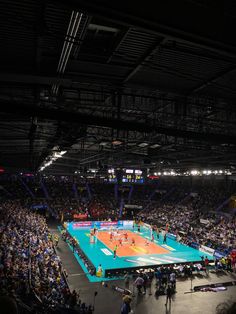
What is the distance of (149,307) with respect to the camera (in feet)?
51.2

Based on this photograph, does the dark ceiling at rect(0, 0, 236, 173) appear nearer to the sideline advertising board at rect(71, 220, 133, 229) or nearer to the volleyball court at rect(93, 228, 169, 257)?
the volleyball court at rect(93, 228, 169, 257)

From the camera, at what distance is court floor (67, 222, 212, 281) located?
2466cm

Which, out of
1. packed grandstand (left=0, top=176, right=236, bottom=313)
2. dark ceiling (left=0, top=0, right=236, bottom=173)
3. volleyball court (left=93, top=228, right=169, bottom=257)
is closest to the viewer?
dark ceiling (left=0, top=0, right=236, bottom=173)

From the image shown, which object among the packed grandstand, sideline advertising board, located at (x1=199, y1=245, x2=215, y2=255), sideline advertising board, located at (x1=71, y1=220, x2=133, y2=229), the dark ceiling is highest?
the dark ceiling

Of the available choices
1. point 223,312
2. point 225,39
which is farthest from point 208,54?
point 223,312

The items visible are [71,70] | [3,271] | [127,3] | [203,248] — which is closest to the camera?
[127,3]

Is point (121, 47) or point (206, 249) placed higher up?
point (121, 47)

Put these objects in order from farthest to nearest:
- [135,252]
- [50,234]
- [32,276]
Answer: [50,234] → [135,252] → [32,276]

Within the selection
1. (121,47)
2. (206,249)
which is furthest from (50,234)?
(121,47)

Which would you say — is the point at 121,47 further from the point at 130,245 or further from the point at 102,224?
the point at 102,224

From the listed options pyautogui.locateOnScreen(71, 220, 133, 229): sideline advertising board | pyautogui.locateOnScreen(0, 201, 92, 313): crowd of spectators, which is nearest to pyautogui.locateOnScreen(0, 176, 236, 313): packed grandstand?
pyautogui.locateOnScreen(0, 201, 92, 313): crowd of spectators

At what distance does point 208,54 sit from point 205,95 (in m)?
2.91

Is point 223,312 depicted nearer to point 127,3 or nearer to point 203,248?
point 127,3

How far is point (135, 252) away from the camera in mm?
28391
